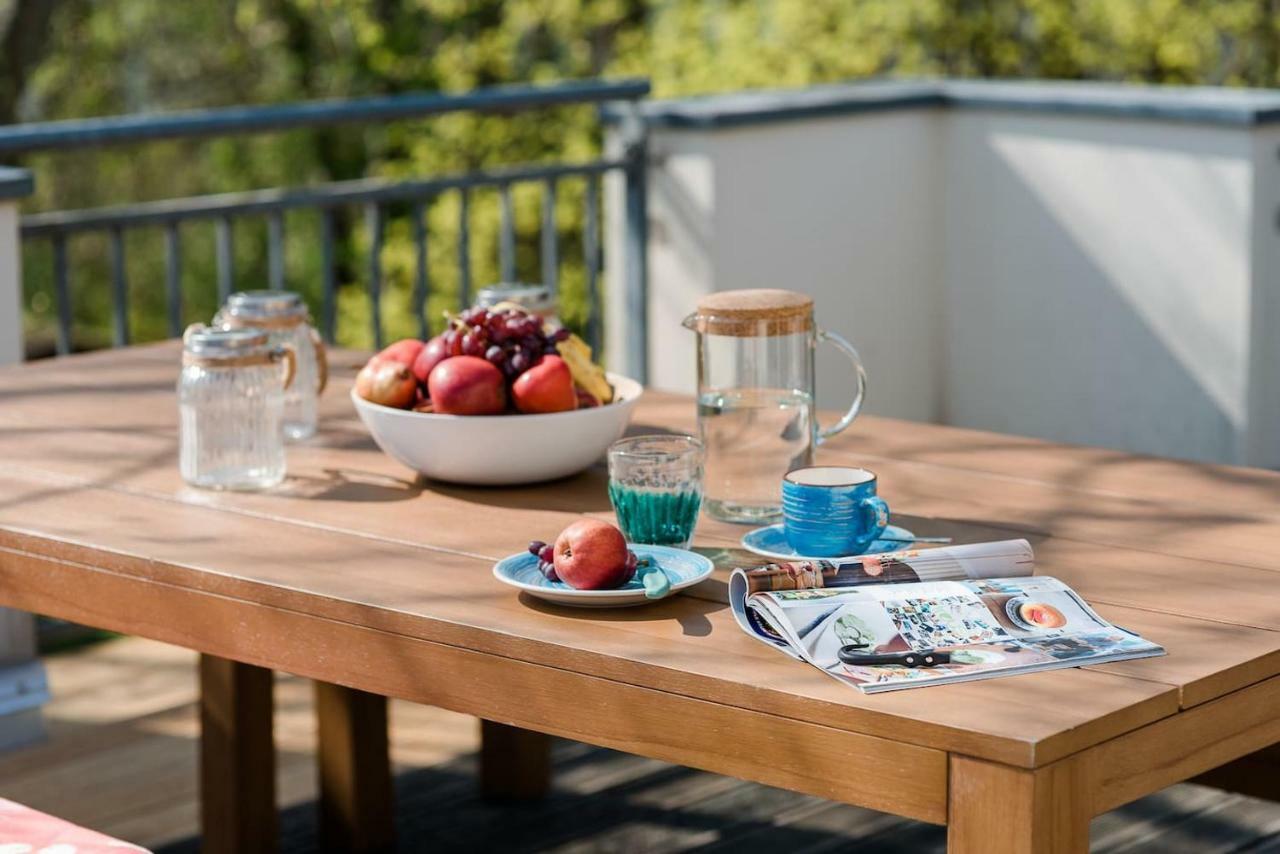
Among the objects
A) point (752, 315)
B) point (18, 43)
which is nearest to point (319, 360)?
point (752, 315)

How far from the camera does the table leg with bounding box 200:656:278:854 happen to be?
260cm

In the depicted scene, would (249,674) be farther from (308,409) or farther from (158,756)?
(158,756)

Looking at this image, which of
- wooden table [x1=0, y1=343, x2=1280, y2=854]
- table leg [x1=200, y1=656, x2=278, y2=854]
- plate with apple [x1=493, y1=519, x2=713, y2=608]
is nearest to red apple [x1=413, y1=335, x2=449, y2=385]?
wooden table [x1=0, y1=343, x2=1280, y2=854]

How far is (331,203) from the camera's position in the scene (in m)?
3.59

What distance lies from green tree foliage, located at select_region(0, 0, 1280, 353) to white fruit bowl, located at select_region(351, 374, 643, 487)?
5.72 m

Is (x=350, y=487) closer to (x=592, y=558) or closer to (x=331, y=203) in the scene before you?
(x=592, y=558)

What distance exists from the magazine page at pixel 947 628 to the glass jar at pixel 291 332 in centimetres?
90

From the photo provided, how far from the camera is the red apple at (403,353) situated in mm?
2127

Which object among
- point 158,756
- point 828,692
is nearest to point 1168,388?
point 158,756

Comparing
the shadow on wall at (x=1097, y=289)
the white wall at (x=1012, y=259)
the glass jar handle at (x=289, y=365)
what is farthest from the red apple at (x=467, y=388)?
the shadow on wall at (x=1097, y=289)

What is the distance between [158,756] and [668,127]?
6.42 ft

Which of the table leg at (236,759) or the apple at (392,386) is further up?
the apple at (392,386)

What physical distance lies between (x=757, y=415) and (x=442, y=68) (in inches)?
364

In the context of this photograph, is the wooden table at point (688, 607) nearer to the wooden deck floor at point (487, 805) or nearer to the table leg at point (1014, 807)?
the table leg at point (1014, 807)
